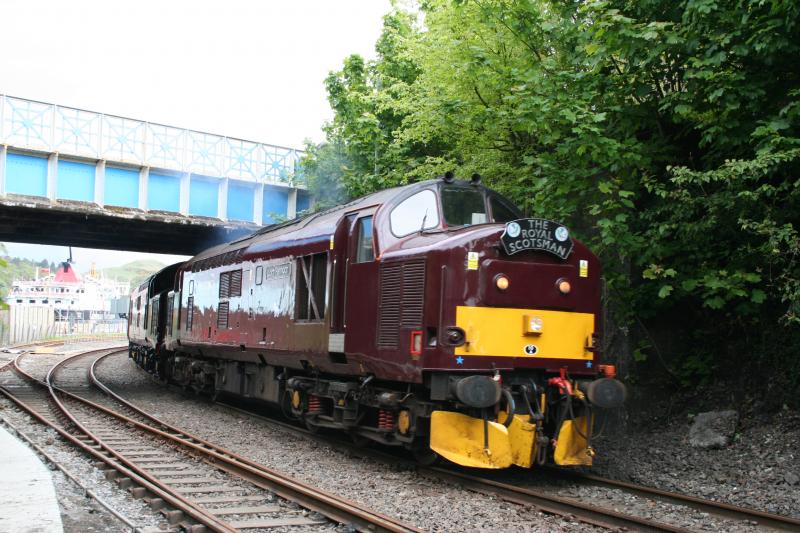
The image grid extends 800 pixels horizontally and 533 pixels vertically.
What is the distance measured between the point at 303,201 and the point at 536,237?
15423 millimetres

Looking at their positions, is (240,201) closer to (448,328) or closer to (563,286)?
(563,286)

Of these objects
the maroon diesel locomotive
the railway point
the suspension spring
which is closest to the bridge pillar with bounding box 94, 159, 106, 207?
the maroon diesel locomotive

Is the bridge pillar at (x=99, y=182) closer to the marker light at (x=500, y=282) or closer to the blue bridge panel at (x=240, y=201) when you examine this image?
the blue bridge panel at (x=240, y=201)

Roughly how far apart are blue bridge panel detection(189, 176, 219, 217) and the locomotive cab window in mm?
13517

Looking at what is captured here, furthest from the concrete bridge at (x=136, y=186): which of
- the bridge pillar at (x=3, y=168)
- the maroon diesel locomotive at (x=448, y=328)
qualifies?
the maroon diesel locomotive at (x=448, y=328)

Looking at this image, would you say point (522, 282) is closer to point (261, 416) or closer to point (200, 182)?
point (261, 416)

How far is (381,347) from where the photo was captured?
9.07m

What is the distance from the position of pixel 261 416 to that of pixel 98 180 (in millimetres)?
9346

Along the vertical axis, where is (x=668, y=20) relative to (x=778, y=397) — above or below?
above

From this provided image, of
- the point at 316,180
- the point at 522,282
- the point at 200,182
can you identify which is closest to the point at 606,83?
the point at 522,282

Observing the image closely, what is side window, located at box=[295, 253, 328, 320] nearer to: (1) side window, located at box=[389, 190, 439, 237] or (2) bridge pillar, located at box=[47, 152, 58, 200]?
(1) side window, located at box=[389, 190, 439, 237]

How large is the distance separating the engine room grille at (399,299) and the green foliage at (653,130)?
275 cm

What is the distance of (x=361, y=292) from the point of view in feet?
31.6

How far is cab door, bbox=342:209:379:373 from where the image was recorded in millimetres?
9352
